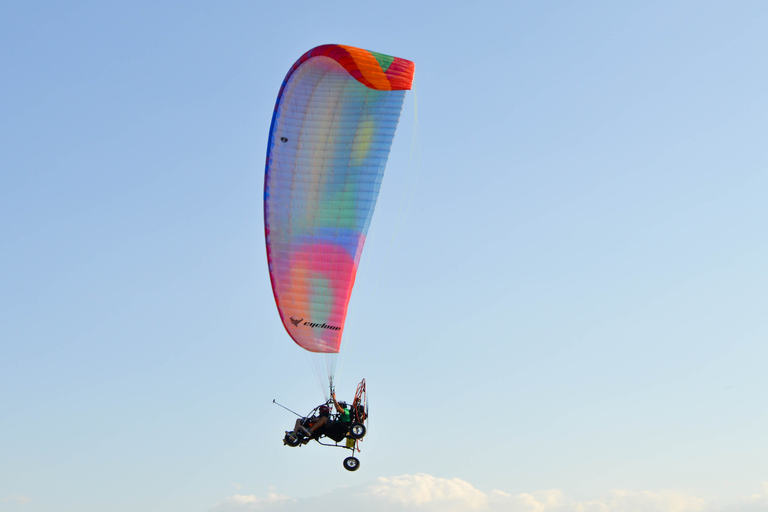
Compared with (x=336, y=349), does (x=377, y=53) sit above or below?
above

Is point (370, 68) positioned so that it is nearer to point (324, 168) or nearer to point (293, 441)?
point (324, 168)

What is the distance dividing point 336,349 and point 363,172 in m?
6.04

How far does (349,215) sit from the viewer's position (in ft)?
112

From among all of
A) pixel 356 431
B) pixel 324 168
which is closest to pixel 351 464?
pixel 356 431

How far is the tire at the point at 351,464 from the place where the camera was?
3319cm

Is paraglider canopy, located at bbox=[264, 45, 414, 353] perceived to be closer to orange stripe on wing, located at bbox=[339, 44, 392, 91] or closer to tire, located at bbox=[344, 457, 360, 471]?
orange stripe on wing, located at bbox=[339, 44, 392, 91]

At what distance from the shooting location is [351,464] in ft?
109

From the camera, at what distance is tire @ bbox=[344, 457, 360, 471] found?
3319 centimetres

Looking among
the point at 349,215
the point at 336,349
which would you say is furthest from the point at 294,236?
the point at 336,349

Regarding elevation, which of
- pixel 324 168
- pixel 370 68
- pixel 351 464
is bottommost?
pixel 351 464

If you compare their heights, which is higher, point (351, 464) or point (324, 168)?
point (324, 168)

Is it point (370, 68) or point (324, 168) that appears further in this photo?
point (324, 168)

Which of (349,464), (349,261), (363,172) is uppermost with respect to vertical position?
(363,172)

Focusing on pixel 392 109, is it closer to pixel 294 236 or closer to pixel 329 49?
pixel 329 49
